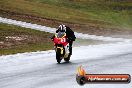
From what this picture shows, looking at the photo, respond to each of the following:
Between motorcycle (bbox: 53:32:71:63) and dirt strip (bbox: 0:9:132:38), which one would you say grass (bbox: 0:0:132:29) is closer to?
dirt strip (bbox: 0:9:132:38)

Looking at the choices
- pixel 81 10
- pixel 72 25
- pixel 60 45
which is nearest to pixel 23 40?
pixel 60 45

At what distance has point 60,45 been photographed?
2078cm

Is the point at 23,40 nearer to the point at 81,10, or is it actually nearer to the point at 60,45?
the point at 60,45

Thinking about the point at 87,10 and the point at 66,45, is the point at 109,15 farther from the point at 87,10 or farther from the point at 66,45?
the point at 66,45

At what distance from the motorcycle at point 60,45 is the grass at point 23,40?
10.1 m

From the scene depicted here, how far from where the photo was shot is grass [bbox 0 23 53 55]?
108ft

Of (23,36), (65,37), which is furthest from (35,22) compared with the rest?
(65,37)

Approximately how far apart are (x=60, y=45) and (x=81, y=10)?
2064 inches

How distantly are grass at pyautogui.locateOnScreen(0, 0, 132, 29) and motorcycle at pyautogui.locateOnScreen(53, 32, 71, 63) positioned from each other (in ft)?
119

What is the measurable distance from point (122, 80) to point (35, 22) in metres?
46.0

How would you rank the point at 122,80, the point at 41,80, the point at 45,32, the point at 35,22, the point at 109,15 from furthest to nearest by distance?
the point at 109,15
the point at 35,22
the point at 45,32
the point at 41,80
the point at 122,80

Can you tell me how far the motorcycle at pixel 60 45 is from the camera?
68.1 feet

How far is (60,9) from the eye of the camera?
68062mm

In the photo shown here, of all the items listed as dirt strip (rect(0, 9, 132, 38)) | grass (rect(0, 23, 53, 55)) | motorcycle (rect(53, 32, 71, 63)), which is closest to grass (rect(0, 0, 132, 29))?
dirt strip (rect(0, 9, 132, 38))
